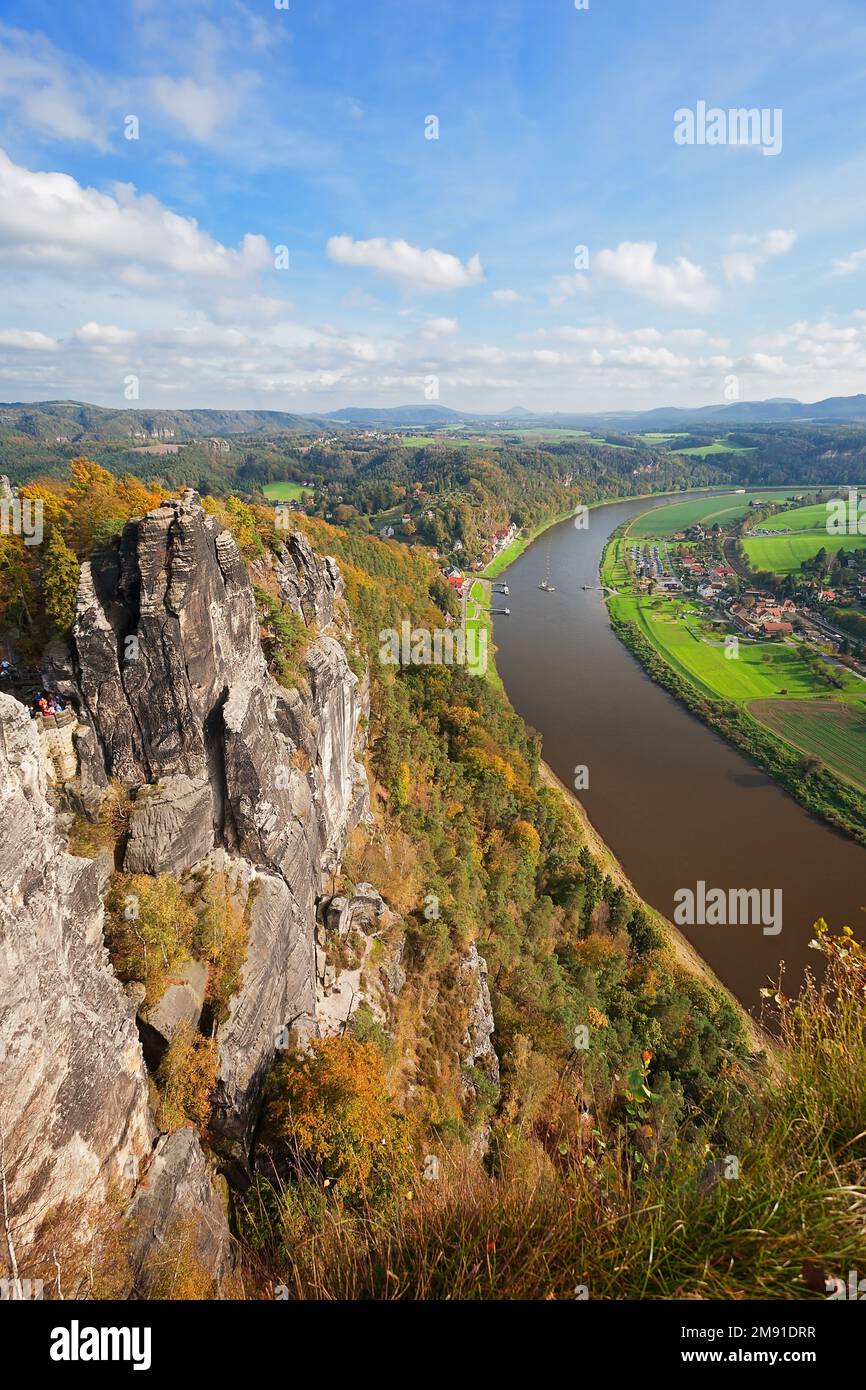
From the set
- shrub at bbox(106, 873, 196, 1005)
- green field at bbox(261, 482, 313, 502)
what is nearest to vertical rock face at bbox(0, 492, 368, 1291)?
shrub at bbox(106, 873, 196, 1005)

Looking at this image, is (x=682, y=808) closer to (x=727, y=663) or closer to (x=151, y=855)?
(x=727, y=663)

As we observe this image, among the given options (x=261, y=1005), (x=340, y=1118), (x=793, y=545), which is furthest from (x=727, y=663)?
(x=793, y=545)

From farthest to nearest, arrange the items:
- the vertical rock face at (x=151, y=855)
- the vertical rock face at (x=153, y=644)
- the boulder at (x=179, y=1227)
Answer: the vertical rock face at (x=153, y=644), the boulder at (x=179, y=1227), the vertical rock face at (x=151, y=855)

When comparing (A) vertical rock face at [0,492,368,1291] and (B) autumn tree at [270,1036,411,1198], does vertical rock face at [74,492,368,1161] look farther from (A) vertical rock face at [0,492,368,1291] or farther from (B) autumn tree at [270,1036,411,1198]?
(B) autumn tree at [270,1036,411,1198]

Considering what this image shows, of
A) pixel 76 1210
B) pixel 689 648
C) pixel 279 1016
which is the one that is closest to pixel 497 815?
pixel 279 1016

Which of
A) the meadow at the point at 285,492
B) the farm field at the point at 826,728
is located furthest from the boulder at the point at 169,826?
the meadow at the point at 285,492

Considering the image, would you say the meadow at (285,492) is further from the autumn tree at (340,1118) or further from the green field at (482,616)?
Answer: the autumn tree at (340,1118)

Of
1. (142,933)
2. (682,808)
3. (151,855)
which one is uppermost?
(151,855)
